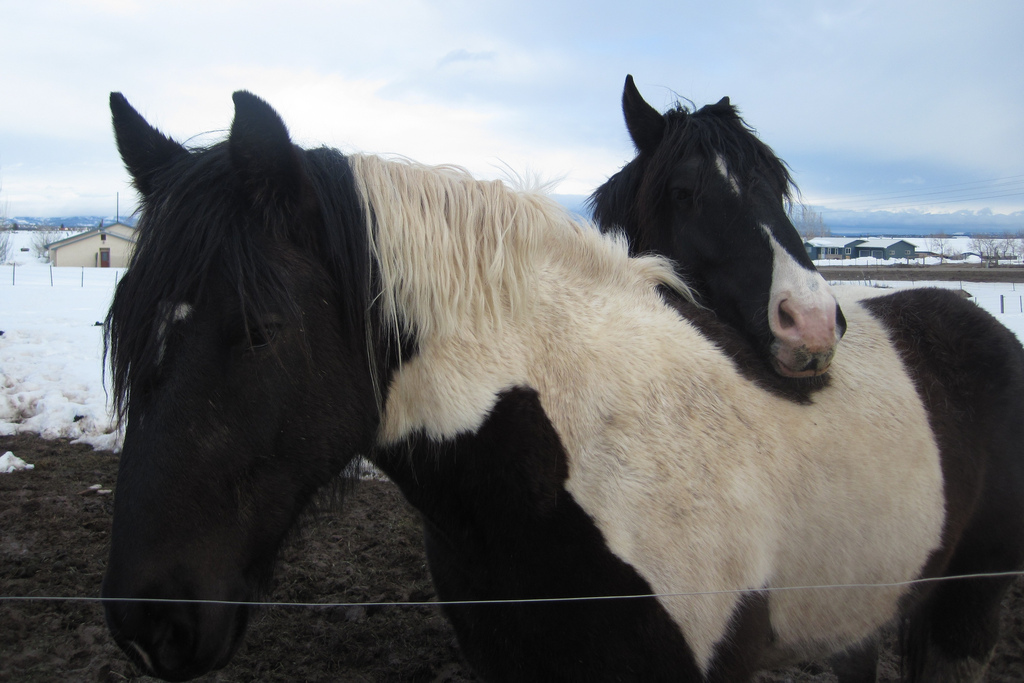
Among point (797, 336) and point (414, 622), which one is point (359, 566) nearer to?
point (414, 622)

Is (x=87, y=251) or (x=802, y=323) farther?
(x=87, y=251)

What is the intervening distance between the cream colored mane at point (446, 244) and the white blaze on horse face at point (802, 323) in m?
0.91

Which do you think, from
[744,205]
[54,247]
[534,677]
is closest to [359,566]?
[534,677]

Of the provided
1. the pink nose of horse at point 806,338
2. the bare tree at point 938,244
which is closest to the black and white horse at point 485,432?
the pink nose of horse at point 806,338

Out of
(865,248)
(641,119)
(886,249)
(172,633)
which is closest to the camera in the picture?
(172,633)

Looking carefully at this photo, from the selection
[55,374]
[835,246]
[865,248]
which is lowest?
[55,374]

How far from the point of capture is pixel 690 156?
2848 millimetres

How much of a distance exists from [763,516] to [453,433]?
101cm

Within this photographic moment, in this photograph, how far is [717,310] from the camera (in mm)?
2578

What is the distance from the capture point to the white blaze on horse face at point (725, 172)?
2684mm

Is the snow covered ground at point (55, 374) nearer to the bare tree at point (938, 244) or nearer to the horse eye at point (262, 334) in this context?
the horse eye at point (262, 334)

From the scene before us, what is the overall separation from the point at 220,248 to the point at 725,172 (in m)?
2.11

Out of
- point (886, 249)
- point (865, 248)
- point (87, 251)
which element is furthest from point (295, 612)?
point (886, 249)

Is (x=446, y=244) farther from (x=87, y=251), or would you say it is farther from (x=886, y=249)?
(x=886, y=249)
